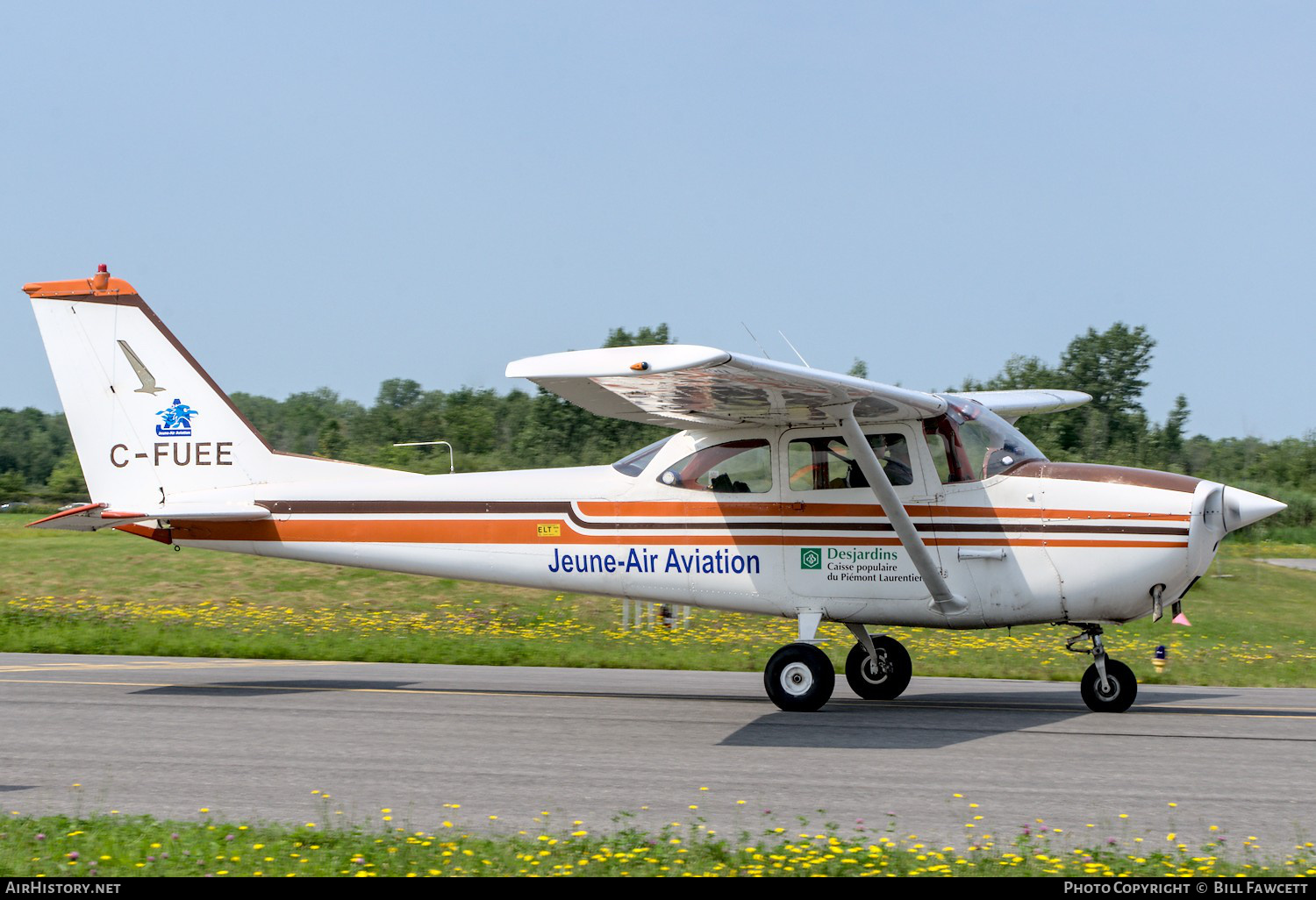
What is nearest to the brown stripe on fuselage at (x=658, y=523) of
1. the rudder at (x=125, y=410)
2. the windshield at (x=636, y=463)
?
the windshield at (x=636, y=463)

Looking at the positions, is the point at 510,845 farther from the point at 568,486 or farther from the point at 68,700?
the point at 68,700

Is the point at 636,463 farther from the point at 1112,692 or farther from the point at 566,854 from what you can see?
the point at 566,854

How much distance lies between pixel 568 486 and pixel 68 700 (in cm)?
488

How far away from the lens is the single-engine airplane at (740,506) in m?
9.86

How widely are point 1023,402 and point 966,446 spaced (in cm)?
281

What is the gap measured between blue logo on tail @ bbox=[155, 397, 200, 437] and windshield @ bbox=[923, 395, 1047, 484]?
7.26 meters

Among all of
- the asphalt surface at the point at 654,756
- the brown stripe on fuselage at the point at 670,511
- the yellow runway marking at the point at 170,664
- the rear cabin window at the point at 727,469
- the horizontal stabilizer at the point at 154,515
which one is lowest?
the yellow runway marking at the point at 170,664

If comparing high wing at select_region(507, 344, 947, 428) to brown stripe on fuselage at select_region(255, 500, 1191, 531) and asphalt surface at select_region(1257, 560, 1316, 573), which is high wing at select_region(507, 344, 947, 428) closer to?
brown stripe on fuselage at select_region(255, 500, 1191, 531)

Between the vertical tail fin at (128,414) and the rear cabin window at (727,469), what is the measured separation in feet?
11.9

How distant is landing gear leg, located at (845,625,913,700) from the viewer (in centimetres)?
1141

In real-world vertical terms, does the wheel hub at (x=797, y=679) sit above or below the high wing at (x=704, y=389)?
below

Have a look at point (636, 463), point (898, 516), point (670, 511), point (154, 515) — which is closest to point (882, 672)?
point (898, 516)

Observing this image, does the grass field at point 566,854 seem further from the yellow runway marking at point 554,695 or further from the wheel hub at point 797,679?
the yellow runway marking at point 554,695

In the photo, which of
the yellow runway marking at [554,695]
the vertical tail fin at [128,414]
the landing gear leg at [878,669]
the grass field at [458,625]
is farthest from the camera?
the grass field at [458,625]
